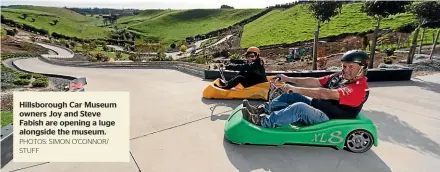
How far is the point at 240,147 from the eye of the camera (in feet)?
14.8

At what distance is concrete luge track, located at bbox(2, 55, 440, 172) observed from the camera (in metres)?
3.98

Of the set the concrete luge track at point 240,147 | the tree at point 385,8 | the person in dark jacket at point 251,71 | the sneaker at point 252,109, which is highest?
the tree at point 385,8

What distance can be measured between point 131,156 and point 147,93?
416cm

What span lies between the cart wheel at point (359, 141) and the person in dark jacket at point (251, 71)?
8.98 feet

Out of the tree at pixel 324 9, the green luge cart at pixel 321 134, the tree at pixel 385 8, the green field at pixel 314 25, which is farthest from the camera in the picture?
the green field at pixel 314 25

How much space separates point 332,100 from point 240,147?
4.97 feet

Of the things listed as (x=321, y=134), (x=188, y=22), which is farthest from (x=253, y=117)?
(x=188, y=22)

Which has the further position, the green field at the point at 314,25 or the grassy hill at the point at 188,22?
the grassy hill at the point at 188,22

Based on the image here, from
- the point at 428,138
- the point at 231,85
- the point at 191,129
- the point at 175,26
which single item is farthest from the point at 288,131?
the point at 175,26

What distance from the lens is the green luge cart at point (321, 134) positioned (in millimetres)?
4133

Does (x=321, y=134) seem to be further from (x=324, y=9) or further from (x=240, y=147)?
(x=324, y=9)

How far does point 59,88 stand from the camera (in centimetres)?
1215

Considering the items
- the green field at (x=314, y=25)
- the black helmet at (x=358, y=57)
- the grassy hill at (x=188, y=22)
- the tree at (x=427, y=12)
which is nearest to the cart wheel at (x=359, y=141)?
the black helmet at (x=358, y=57)

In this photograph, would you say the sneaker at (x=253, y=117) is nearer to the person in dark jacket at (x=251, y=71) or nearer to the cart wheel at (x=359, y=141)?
the cart wheel at (x=359, y=141)
